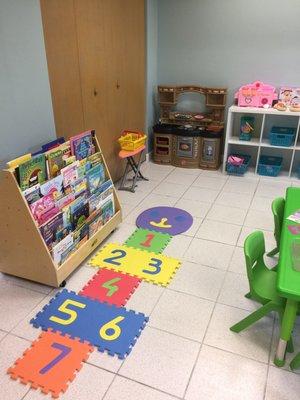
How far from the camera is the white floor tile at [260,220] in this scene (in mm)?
3080

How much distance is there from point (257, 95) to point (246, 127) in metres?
0.41

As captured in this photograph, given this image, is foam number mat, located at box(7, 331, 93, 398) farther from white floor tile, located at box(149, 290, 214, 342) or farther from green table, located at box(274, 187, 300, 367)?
green table, located at box(274, 187, 300, 367)

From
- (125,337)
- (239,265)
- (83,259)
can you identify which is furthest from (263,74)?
(125,337)

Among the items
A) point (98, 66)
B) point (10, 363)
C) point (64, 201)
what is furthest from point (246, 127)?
point (10, 363)

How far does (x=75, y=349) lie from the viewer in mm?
1847

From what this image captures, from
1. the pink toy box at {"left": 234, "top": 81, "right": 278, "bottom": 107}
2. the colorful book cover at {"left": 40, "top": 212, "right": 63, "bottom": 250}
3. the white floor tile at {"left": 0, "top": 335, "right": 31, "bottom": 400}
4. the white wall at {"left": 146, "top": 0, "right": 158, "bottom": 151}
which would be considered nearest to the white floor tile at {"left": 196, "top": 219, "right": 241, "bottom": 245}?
the colorful book cover at {"left": 40, "top": 212, "right": 63, "bottom": 250}

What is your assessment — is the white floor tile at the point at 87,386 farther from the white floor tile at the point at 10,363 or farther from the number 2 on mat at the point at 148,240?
the number 2 on mat at the point at 148,240

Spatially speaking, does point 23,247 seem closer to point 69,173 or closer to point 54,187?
point 54,187

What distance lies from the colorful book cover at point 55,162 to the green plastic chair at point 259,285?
1.34m

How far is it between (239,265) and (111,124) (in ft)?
7.00

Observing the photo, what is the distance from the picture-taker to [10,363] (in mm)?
1773

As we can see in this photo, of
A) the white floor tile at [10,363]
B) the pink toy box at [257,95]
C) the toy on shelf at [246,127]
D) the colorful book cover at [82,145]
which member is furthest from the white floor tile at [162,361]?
the pink toy box at [257,95]

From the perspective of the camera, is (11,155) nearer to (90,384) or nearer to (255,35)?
(90,384)

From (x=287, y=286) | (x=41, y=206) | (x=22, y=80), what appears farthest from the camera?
(x=22, y=80)
